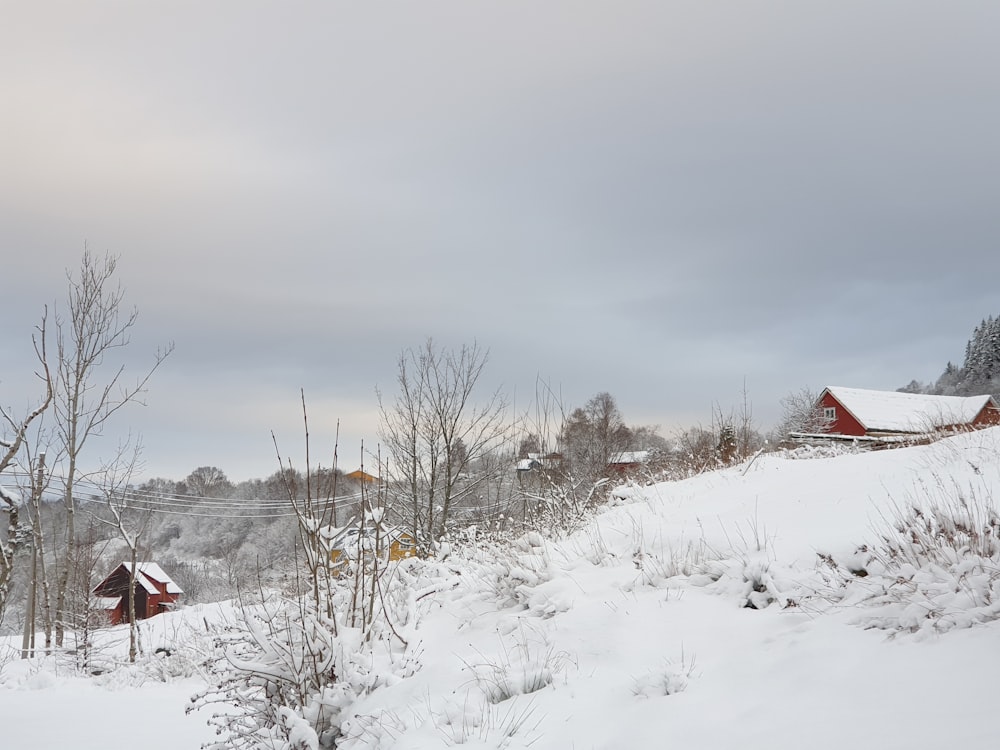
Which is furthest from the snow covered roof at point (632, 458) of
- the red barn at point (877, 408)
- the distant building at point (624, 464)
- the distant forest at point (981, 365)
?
the distant forest at point (981, 365)

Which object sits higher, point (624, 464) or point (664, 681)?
point (624, 464)

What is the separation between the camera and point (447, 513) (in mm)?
15789

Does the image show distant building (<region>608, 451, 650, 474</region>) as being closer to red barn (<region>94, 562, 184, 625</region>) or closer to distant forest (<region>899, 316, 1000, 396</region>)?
red barn (<region>94, 562, 184, 625</region>)

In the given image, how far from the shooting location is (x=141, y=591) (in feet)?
92.3

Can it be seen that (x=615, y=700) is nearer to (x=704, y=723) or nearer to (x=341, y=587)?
(x=704, y=723)

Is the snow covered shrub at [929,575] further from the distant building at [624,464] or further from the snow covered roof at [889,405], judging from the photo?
the snow covered roof at [889,405]

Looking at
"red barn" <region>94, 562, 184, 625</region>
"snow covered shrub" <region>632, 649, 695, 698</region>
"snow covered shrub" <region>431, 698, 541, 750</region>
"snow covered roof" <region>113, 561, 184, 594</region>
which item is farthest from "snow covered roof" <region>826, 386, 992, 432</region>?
"snow covered shrub" <region>431, 698, 541, 750</region>

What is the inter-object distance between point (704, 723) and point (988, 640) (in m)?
1.26

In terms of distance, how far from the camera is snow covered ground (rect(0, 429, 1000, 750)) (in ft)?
8.54

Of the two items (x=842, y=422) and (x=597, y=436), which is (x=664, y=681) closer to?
(x=597, y=436)

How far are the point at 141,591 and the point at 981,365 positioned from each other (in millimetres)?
59817

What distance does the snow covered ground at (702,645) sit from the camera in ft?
8.54

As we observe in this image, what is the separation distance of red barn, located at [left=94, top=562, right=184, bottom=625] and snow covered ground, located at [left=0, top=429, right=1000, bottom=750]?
2380cm

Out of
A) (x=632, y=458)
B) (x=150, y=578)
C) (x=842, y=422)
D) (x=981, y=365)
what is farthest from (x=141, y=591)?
(x=981, y=365)
